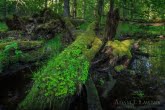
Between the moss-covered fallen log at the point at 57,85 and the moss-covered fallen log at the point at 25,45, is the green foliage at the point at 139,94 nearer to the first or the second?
the moss-covered fallen log at the point at 57,85

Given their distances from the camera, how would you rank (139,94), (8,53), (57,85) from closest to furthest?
(57,85) → (139,94) → (8,53)

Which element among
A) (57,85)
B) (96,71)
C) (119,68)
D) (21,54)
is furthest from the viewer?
(119,68)

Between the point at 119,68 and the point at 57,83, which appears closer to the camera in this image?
the point at 57,83

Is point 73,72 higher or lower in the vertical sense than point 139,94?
higher

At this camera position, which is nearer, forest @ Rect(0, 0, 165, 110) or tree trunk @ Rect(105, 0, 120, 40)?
forest @ Rect(0, 0, 165, 110)

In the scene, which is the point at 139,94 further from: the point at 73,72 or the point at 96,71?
the point at 96,71

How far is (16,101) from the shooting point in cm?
651

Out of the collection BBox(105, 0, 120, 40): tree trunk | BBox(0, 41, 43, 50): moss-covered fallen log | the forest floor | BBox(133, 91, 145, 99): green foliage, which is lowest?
BBox(133, 91, 145, 99): green foliage

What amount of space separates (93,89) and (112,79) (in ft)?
6.26

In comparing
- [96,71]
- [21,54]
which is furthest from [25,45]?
[96,71]

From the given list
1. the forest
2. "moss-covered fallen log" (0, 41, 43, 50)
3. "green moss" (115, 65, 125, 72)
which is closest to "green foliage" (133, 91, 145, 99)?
the forest

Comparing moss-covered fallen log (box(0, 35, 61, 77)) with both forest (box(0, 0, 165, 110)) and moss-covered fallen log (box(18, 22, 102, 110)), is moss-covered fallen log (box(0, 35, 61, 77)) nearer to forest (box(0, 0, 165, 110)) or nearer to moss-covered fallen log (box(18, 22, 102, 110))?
forest (box(0, 0, 165, 110))

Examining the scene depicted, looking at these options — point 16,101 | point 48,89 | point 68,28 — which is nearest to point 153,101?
point 48,89

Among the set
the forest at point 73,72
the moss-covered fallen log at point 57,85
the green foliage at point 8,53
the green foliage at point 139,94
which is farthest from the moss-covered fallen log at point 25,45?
the green foliage at point 139,94
